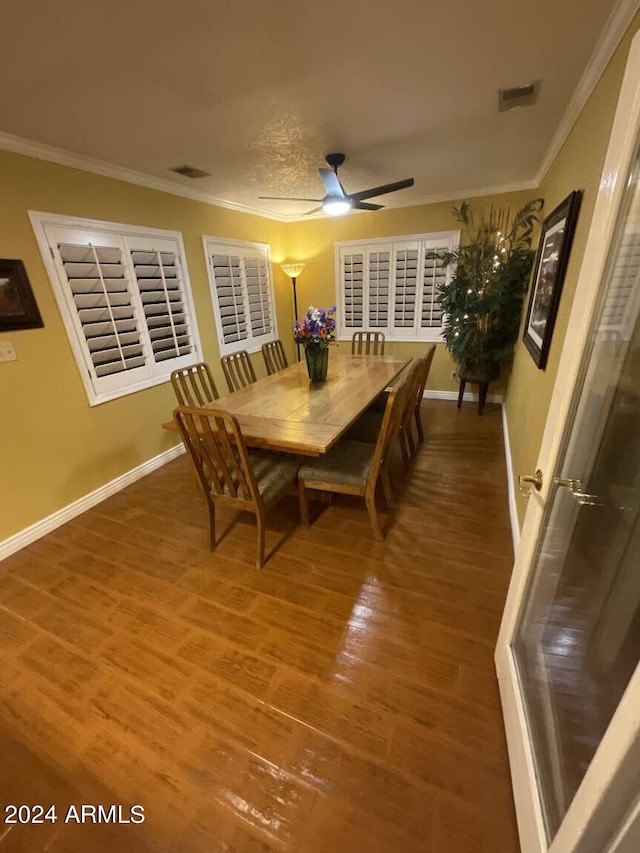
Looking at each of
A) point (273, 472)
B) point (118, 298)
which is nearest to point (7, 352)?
point (118, 298)

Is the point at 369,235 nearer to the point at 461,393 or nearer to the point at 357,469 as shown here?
the point at 461,393

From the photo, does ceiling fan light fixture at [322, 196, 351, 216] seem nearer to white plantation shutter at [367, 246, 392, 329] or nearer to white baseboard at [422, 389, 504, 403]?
white plantation shutter at [367, 246, 392, 329]

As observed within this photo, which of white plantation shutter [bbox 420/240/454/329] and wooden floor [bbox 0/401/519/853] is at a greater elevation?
white plantation shutter [bbox 420/240/454/329]

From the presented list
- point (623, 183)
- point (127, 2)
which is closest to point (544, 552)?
point (623, 183)

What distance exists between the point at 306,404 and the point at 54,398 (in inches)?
68.4

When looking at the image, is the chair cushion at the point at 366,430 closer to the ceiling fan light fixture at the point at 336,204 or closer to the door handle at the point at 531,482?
the door handle at the point at 531,482

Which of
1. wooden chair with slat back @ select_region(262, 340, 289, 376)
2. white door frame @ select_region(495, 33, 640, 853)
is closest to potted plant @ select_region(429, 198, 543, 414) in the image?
wooden chair with slat back @ select_region(262, 340, 289, 376)

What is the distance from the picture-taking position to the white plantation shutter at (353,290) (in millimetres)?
4391

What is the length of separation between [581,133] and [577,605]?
86.9 inches

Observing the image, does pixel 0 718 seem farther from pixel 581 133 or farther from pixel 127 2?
pixel 581 133

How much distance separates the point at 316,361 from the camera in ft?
8.95

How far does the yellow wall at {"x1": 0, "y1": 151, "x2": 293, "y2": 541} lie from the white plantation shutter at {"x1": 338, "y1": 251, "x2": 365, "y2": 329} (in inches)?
81.7

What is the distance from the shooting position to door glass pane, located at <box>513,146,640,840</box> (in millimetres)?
862

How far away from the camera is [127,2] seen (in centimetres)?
111
